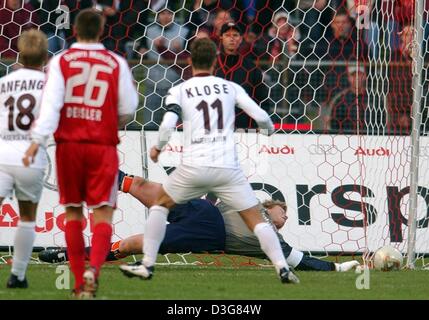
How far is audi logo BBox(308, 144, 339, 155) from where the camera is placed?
456 inches

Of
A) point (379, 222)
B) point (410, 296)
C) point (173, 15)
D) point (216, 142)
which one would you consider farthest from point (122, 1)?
point (410, 296)

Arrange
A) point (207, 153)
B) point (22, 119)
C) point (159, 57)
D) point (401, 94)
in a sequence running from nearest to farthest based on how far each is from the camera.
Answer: point (22, 119)
point (207, 153)
point (401, 94)
point (159, 57)

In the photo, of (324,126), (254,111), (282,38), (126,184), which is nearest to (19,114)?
(254,111)

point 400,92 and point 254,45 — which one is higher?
point 254,45

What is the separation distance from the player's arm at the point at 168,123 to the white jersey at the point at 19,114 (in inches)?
32.2

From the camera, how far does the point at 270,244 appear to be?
877 centimetres

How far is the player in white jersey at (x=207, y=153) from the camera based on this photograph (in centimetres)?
864

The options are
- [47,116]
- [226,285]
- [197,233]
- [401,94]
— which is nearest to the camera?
[47,116]

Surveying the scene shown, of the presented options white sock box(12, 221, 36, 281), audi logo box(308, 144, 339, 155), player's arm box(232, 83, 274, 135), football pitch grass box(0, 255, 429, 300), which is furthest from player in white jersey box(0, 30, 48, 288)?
audi logo box(308, 144, 339, 155)

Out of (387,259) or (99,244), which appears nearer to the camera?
(99,244)

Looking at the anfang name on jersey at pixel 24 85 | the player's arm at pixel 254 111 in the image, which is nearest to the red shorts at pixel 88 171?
the anfang name on jersey at pixel 24 85

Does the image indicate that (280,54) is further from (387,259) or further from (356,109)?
(387,259)

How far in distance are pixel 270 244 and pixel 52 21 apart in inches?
216
